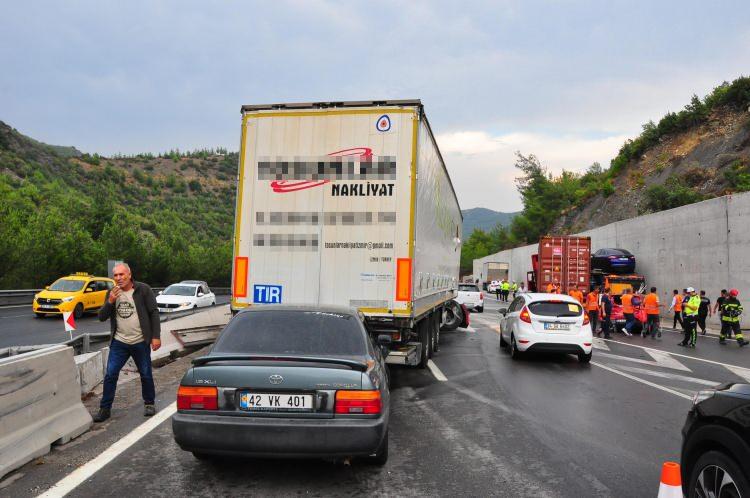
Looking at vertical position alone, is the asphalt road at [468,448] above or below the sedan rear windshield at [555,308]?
below

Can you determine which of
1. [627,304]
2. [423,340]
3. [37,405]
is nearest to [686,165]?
[627,304]

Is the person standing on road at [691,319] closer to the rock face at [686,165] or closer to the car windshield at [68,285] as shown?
the car windshield at [68,285]

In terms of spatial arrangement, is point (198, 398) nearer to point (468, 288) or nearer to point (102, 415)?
point (102, 415)

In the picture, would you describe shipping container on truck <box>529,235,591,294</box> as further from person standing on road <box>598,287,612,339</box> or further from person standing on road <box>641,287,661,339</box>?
person standing on road <box>598,287,612,339</box>

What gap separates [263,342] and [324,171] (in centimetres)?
403

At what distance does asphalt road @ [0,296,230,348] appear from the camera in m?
15.7

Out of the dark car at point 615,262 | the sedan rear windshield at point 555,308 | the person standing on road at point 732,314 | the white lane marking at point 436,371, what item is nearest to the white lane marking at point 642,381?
the sedan rear windshield at point 555,308

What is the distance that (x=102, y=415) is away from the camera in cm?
656

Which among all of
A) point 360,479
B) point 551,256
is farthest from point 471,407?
point 551,256

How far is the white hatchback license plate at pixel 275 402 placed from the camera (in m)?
4.49

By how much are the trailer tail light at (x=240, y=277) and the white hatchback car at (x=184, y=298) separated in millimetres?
17690

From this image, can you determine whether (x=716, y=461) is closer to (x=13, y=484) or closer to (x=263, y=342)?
(x=263, y=342)

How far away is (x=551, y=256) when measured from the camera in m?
27.9

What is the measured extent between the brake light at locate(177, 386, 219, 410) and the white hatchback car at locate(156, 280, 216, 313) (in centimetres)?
2172
